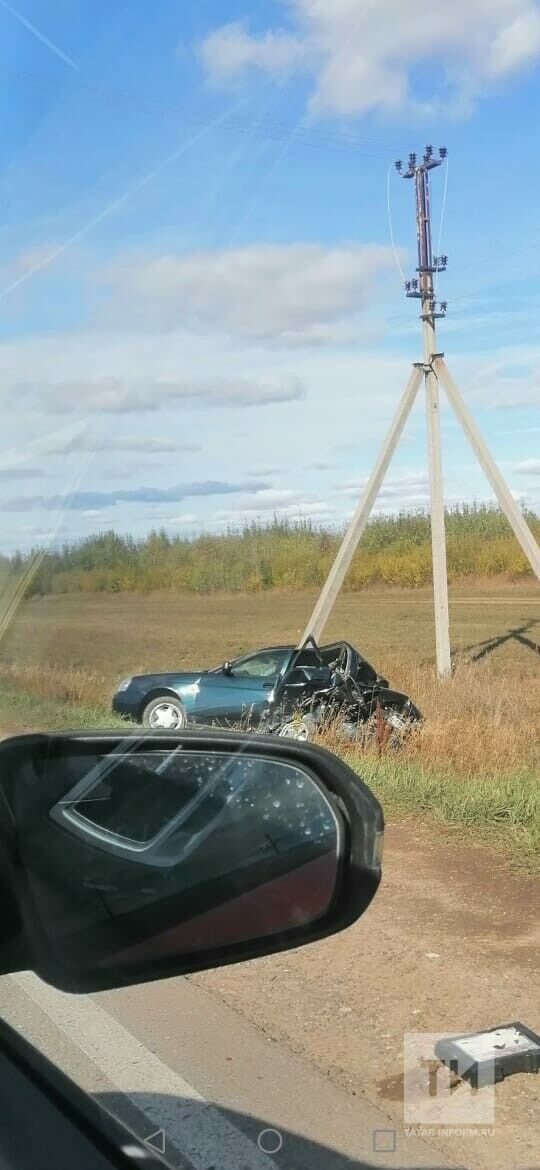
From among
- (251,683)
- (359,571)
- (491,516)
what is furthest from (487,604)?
(251,683)

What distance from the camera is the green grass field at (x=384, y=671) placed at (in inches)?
68.9

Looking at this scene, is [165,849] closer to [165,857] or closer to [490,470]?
[165,857]

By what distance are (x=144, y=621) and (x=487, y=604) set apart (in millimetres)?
22758

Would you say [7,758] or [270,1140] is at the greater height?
[7,758]

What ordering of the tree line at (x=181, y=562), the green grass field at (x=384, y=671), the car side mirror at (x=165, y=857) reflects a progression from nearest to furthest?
the car side mirror at (x=165, y=857) → the tree line at (x=181, y=562) → the green grass field at (x=384, y=671)

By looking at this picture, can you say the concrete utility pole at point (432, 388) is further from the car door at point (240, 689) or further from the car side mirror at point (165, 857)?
the car side mirror at point (165, 857)

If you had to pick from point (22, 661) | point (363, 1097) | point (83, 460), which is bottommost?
point (363, 1097)

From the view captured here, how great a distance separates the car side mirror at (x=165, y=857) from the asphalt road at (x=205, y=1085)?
1465 millimetres

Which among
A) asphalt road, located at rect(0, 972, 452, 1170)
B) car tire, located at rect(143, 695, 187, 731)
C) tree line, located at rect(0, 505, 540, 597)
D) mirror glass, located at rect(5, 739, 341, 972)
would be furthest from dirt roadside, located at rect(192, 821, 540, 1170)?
mirror glass, located at rect(5, 739, 341, 972)

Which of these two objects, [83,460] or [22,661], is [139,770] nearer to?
[22,661]

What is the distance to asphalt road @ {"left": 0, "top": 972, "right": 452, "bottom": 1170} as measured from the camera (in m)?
2.83

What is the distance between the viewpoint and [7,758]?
1.48 m

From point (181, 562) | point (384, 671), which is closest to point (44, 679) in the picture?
point (181, 562)

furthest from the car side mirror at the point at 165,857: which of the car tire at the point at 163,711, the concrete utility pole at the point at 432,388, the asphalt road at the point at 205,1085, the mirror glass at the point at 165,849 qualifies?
the concrete utility pole at the point at 432,388
